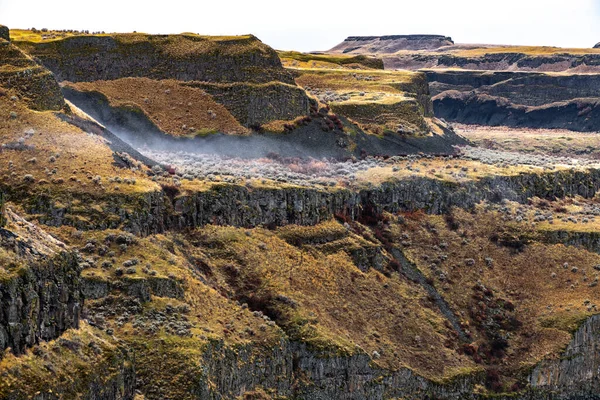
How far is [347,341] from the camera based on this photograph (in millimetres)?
121375

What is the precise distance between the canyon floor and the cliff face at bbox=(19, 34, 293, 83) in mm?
373

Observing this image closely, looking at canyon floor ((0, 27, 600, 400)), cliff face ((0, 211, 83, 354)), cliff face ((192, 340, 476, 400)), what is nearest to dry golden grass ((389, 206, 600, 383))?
canyon floor ((0, 27, 600, 400))

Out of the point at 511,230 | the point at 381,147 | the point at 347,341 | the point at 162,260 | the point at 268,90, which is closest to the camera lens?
the point at 162,260

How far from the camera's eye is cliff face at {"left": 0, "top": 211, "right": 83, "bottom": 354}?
75.3 metres

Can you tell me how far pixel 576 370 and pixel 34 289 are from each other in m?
85.2

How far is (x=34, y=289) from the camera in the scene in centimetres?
7781

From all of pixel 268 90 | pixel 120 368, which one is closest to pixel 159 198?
pixel 120 368

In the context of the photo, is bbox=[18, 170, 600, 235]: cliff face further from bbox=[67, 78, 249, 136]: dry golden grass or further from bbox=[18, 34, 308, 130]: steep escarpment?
bbox=[67, 78, 249, 136]: dry golden grass

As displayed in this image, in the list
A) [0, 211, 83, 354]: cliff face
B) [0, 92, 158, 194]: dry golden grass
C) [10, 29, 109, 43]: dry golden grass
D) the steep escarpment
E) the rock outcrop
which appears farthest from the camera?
[10, 29, 109, 43]: dry golden grass

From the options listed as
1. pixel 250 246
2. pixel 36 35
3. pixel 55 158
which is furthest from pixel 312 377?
pixel 36 35

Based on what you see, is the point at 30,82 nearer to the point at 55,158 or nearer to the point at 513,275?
the point at 55,158

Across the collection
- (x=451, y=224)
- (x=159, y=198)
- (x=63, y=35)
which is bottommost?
(x=451, y=224)

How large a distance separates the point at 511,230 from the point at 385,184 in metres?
20.6

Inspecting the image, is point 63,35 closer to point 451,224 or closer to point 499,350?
point 451,224
